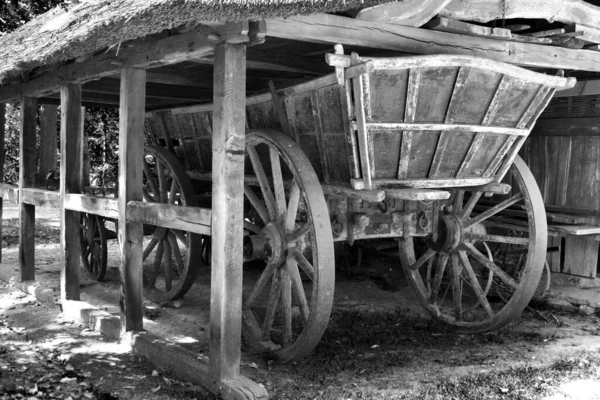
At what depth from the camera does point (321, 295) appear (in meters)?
4.51


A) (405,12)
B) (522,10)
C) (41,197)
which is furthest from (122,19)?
(41,197)

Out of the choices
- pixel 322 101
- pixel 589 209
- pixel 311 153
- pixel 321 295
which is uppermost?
pixel 322 101

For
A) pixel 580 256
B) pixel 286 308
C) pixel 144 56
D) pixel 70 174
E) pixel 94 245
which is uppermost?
pixel 144 56

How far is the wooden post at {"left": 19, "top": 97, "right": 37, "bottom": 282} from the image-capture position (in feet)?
25.3

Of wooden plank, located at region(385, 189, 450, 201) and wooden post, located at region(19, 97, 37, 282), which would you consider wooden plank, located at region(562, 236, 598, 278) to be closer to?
wooden plank, located at region(385, 189, 450, 201)

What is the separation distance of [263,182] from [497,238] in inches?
86.0

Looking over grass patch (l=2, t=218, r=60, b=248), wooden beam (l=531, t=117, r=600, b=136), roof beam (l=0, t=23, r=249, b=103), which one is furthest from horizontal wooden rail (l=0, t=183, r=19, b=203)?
wooden beam (l=531, t=117, r=600, b=136)

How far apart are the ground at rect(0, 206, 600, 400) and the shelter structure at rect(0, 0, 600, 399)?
0.44 metres

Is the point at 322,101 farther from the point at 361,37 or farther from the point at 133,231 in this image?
the point at 133,231

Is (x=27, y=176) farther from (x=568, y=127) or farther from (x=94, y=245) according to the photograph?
(x=568, y=127)

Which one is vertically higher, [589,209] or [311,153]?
[311,153]

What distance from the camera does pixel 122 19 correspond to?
435 cm

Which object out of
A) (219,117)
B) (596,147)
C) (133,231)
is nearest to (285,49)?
(219,117)

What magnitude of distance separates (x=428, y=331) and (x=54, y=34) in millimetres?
4452
